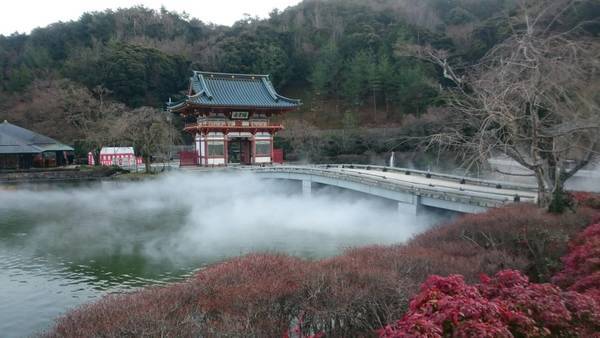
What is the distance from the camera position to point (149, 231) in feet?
62.0

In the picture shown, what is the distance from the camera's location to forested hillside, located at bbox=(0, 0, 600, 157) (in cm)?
5053

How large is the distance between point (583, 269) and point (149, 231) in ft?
53.5

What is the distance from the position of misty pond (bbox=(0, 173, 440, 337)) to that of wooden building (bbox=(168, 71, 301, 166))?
17.7ft

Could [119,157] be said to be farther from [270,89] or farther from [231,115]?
[270,89]

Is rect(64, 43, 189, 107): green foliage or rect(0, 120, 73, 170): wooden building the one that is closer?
rect(0, 120, 73, 170): wooden building

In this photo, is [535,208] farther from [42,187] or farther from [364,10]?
[364,10]

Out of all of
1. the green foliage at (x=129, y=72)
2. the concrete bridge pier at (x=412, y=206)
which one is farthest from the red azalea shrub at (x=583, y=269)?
the green foliage at (x=129, y=72)

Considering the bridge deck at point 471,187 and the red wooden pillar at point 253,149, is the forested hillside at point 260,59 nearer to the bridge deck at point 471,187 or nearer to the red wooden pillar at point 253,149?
the red wooden pillar at point 253,149

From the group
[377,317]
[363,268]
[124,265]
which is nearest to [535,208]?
[363,268]

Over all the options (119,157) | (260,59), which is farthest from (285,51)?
(119,157)

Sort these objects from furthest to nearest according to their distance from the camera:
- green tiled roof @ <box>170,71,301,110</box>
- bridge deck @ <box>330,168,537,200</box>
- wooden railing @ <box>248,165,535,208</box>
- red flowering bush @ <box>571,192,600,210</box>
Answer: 1. green tiled roof @ <box>170,71,301,110</box>
2. bridge deck @ <box>330,168,537,200</box>
3. wooden railing @ <box>248,165,535,208</box>
4. red flowering bush @ <box>571,192,600,210</box>

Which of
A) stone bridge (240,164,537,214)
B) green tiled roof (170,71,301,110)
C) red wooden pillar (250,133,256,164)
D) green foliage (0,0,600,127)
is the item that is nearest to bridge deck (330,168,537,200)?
stone bridge (240,164,537,214)

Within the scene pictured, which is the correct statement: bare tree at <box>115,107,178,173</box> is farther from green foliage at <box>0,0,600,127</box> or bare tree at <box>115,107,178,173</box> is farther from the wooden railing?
green foliage at <box>0,0,600,127</box>

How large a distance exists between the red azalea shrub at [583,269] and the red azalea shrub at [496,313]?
137 centimetres
